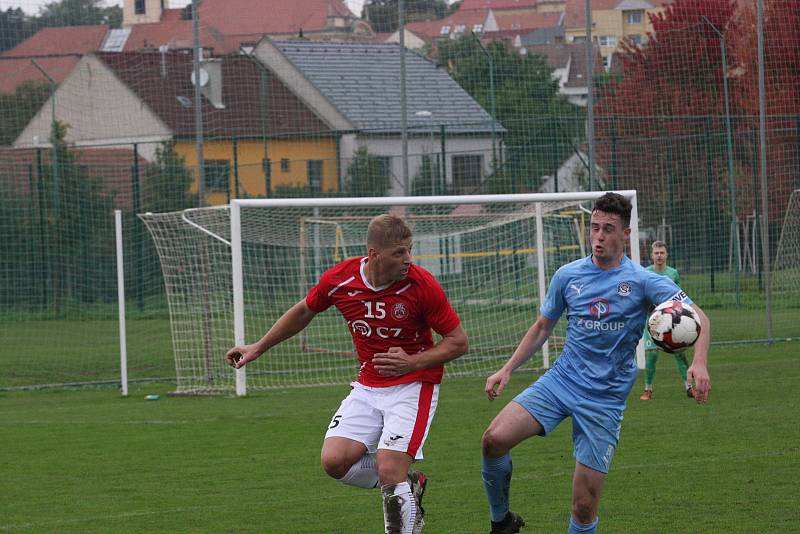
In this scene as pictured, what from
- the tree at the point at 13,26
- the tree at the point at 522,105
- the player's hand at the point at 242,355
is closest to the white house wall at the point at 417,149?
the tree at the point at 522,105

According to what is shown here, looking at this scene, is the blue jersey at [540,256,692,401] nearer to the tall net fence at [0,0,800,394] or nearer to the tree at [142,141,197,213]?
the tall net fence at [0,0,800,394]

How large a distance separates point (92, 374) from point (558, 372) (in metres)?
12.7

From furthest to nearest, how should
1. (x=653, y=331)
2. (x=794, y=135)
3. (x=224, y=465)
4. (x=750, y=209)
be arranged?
(x=750, y=209) < (x=794, y=135) < (x=224, y=465) < (x=653, y=331)

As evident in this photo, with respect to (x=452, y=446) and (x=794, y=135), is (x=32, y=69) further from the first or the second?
(x=794, y=135)

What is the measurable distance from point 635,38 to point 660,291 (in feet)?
75.3

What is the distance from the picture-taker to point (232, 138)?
19.7 meters

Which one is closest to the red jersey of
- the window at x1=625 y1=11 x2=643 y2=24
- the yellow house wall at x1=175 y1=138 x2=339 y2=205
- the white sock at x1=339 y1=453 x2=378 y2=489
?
the white sock at x1=339 y1=453 x2=378 y2=489

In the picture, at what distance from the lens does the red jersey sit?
632 centimetres

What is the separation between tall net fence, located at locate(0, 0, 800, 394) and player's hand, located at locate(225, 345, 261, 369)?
459 inches

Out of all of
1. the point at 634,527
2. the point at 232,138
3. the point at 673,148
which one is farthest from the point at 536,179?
the point at 634,527

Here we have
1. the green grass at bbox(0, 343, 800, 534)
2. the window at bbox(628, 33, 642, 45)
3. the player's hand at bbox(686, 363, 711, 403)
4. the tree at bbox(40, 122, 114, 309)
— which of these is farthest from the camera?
the window at bbox(628, 33, 642, 45)

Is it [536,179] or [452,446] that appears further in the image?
[536,179]

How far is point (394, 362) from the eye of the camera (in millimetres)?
6254

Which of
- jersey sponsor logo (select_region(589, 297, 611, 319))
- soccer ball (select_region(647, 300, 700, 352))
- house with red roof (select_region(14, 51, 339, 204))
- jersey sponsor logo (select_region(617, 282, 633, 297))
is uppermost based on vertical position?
house with red roof (select_region(14, 51, 339, 204))
